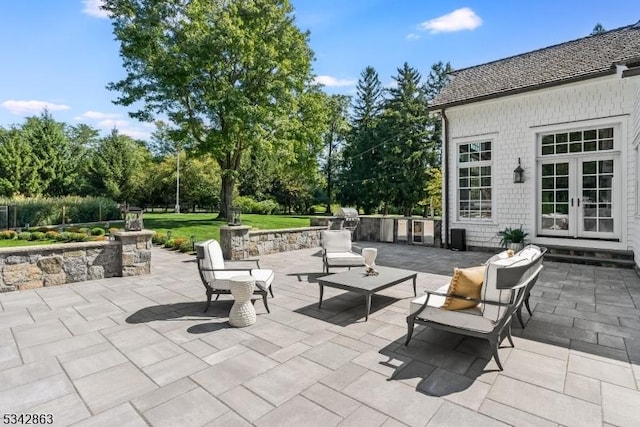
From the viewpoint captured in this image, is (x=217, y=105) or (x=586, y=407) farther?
(x=217, y=105)

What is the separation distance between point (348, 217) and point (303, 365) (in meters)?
8.67

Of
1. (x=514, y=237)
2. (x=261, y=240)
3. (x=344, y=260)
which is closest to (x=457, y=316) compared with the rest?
(x=344, y=260)

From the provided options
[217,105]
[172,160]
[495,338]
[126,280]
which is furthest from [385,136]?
[495,338]

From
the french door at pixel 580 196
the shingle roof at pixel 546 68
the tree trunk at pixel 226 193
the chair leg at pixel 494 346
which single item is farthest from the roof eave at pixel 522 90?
the tree trunk at pixel 226 193

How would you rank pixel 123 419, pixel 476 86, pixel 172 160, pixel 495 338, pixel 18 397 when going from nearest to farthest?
pixel 123 419 → pixel 18 397 → pixel 495 338 → pixel 476 86 → pixel 172 160

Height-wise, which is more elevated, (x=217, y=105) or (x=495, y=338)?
(x=217, y=105)

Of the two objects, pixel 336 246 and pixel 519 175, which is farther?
pixel 519 175

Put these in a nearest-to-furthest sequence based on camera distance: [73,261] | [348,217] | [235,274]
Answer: [235,274]
[73,261]
[348,217]

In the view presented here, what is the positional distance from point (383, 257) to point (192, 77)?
1091 cm

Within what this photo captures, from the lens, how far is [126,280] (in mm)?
6324

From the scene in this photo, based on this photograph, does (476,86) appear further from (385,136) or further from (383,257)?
(385,136)

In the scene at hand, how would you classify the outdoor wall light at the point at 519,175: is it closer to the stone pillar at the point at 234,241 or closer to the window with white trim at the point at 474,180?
the window with white trim at the point at 474,180

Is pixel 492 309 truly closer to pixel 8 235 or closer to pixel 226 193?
pixel 8 235

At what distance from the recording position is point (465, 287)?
3211mm
